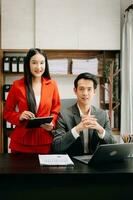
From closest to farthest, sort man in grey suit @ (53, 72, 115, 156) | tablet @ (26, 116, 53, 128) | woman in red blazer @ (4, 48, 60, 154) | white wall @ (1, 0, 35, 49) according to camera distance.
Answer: man in grey suit @ (53, 72, 115, 156) → tablet @ (26, 116, 53, 128) → woman in red blazer @ (4, 48, 60, 154) → white wall @ (1, 0, 35, 49)

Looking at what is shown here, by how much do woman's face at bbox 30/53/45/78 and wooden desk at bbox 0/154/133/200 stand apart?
1.02 metres

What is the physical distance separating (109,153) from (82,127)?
1.04 ft

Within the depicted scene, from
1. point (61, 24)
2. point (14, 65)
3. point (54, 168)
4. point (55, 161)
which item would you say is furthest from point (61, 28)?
point (54, 168)

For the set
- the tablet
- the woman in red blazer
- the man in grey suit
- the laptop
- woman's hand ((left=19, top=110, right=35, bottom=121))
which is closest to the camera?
the laptop

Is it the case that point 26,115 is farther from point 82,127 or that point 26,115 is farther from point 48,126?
point 82,127

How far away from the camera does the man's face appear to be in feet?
7.29

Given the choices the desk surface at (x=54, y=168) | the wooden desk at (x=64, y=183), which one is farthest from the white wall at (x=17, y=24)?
the wooden desk at (x=64, y=183)

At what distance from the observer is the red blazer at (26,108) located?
7.94ft

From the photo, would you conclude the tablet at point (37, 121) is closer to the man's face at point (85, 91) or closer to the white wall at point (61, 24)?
the man's face at point (85, 91)

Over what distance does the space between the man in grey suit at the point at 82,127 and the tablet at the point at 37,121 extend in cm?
9

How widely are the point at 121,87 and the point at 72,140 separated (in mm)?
2065

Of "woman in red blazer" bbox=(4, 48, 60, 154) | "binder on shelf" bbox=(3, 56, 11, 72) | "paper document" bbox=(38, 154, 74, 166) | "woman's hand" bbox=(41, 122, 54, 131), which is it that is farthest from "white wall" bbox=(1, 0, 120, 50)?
"paper document" bbox=(38, 154, 74, 166)

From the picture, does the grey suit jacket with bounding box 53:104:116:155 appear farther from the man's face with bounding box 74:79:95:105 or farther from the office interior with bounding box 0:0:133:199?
the office interior with bounding box 0:0:133:199

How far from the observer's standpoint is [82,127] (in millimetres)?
2004
